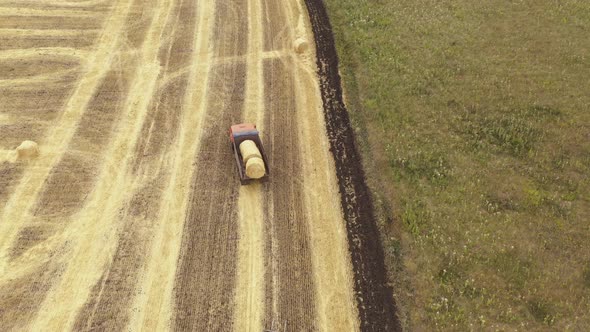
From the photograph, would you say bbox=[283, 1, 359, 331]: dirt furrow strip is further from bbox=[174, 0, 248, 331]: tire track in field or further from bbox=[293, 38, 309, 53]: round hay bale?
bbox=[174, 0, 248, 331]: tire track in field

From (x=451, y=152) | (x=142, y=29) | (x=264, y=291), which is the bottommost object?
(x=264, y=291)

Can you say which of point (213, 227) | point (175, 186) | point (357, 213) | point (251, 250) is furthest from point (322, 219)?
point (175, 186)

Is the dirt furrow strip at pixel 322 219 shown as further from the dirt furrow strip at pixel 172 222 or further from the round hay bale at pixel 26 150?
the round hay bale at pixel 26 150

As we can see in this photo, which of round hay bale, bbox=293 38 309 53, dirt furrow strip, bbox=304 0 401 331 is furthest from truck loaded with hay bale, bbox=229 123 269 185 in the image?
round hay bale, bbox=293 38 309 53

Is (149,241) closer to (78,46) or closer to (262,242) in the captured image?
(262,242)

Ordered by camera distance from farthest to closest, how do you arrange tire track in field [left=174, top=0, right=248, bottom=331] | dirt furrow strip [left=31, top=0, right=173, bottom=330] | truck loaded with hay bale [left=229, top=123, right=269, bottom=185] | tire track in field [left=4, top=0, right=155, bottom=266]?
truck loaded with hay bale [left=229, top=123, right=269, bottom=185]
tire track in field [left=4, top=0, right=155, bottom=266]
tire track in field [left=174, top=0, right=248, bottom=331]
dirt furrow strip [left=31, top=0, right=173, bottom=330]

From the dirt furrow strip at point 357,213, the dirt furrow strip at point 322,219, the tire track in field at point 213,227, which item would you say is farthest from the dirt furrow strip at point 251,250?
the dirt furrow strip at point 357,213

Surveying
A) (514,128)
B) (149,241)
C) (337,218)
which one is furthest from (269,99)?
(514,128)
